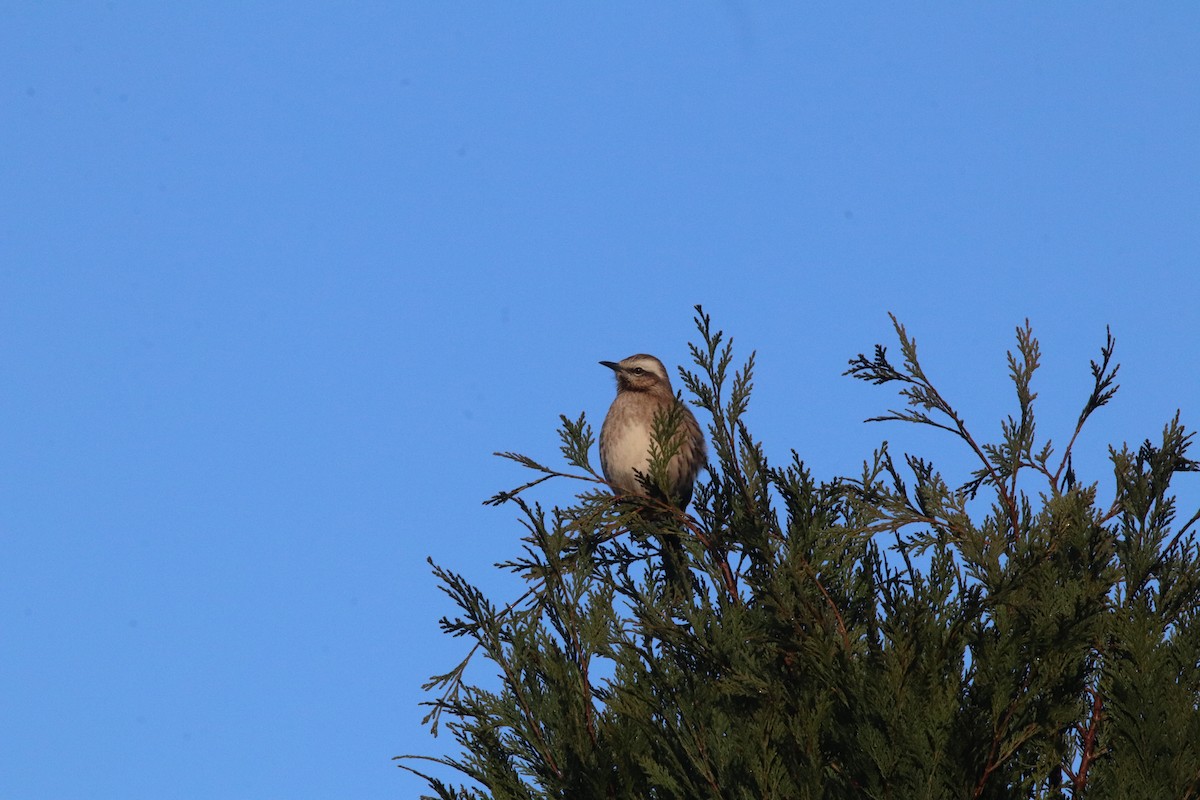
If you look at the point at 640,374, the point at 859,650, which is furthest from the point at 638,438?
the point at 859,650

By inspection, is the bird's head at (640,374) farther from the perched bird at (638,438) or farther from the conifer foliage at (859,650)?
the conifer foliage at (859,650)

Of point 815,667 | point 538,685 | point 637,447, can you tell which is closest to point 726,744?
point 815,667

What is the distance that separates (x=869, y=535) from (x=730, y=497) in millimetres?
745

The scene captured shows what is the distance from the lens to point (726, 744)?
569cm

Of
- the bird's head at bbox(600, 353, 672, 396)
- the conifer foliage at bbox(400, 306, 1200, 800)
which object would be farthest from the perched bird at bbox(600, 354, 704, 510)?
the conifer foliage at bbox(400, 306, 1200, 800)

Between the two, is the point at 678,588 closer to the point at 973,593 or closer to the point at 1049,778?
the point at 973,593

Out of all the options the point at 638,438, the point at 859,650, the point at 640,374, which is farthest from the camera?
the point at 640,374

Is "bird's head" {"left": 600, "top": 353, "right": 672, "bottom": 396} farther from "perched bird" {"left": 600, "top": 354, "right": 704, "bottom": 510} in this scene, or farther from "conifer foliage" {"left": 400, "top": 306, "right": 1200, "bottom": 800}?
"conifer foliage" {"left": 400, "top": 306, "right": 1200, "bottom": 800}

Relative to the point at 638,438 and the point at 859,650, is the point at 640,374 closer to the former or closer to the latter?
the point at 638,438

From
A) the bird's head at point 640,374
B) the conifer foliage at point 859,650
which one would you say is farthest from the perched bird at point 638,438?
the conifer foliage at point 859,650

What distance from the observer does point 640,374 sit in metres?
11.8

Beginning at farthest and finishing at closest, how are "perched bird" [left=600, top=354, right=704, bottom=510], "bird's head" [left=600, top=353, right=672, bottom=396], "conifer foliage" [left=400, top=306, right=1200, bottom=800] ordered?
Result: "bird's head" [left=600, top=353, right=672, bottom=396] → "perched bird" [left=600, top=354, right=704, bottom=510] → "conifer foliage" [left=400, top=306, right=1200, bottom=800]

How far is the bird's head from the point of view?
11.8 meters

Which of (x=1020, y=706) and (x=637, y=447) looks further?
(x=637, y=447)
